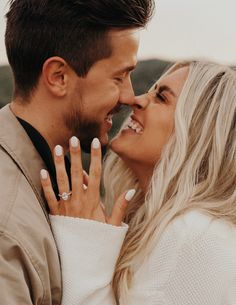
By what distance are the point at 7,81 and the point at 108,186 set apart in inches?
219

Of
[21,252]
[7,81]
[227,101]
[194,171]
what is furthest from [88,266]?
[7,81]

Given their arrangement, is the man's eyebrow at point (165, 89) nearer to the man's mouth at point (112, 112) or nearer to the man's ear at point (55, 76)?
the man's mouth at point (112, 112)

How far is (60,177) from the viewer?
2.22m

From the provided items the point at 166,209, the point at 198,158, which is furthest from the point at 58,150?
the point at 198,158

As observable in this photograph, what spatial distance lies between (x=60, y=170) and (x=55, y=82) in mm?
315

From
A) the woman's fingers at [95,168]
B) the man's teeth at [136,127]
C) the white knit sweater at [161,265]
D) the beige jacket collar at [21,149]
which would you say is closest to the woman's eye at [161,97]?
the man's teeth at [136,127]

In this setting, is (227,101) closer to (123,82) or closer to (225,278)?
(123,82)

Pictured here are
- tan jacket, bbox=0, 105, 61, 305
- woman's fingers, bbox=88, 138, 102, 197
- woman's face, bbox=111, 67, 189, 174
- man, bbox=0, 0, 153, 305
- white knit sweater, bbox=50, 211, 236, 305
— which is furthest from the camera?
woman's face, bbox=111, 67, 189, 174

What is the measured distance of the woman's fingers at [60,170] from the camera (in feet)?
7.19

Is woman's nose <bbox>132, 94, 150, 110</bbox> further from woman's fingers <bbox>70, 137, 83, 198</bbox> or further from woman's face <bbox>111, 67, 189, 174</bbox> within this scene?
woman's fingers <bbox>70, 137, 83, 198</bbox>

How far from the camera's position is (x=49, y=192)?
2.15 m

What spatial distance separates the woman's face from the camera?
2.59 m

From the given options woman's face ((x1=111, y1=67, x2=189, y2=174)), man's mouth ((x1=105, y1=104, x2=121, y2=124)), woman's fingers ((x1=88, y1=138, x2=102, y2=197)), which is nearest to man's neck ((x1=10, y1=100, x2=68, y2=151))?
woman's fingers ((x1=88, y1=138, x2=102, y2=197))

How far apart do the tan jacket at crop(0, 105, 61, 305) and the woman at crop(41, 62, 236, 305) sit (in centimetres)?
8
